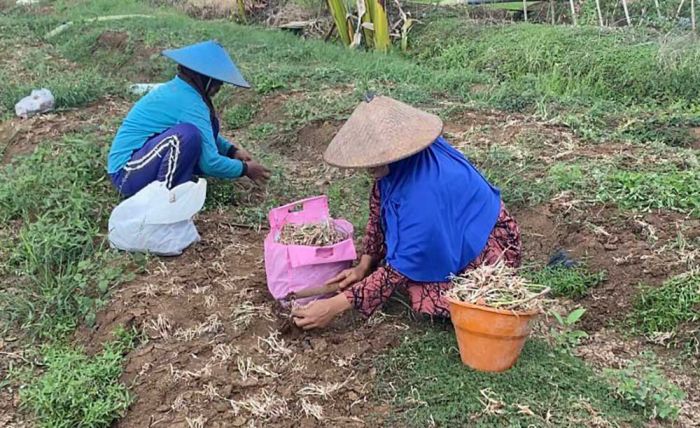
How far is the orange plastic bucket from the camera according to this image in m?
2.38

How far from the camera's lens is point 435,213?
2584mm

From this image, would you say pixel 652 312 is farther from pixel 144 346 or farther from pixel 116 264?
pixel 116 264

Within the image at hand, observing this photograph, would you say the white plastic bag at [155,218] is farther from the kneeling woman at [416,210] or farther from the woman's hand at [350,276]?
the kneeling woman at [416,210]

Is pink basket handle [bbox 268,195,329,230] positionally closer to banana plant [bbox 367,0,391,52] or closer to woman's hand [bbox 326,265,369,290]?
woman's hand [bbox 326,265,369,290]

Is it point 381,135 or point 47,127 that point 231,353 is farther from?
point 47,127

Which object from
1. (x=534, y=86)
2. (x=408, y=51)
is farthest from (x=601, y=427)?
(x=408, y=51)

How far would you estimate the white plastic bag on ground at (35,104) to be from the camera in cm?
584

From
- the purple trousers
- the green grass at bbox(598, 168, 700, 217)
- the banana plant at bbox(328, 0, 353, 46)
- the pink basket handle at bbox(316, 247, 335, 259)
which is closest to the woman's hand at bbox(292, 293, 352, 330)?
the pink basket handle at bbox(316, 247, 335, 259)

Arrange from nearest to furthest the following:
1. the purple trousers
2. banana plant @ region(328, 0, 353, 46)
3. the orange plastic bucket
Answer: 1. the orange plastic bucket
2. the purple trousers
3. banana plant @ region(328, 0, 353, 46)

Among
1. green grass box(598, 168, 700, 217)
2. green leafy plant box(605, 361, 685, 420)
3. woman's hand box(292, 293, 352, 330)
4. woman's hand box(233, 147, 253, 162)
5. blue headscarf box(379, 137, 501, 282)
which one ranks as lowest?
green grass box(598, 168, 700, 217)

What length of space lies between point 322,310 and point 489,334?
66cm

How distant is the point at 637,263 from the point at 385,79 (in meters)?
3.62

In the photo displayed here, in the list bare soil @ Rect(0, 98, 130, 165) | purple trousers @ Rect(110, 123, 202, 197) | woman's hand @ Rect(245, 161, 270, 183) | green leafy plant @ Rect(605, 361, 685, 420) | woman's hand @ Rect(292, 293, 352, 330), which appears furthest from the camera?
bare soil @ Rect(0, 98, 130, 165)

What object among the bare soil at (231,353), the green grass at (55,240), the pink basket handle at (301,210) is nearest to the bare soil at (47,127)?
the green grass at (55,240)
